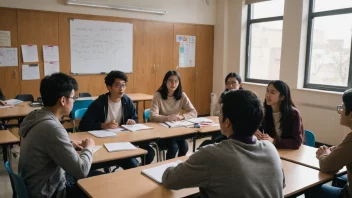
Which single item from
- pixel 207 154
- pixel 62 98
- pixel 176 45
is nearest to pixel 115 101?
pixel 62 98

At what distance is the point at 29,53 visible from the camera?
5242mm

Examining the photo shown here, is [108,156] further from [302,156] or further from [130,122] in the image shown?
[302,156]

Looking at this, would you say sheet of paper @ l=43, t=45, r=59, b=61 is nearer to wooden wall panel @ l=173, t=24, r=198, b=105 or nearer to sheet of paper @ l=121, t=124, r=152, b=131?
wooden wall panel @ l=173, t=24, r=198, b=105

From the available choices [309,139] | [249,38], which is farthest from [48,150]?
[249,38]

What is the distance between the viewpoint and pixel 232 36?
699 cm

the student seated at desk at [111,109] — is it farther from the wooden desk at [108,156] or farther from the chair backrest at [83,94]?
the chair backrest at [83,94]

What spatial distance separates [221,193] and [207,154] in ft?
0.58

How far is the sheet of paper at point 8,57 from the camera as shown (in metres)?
5.03

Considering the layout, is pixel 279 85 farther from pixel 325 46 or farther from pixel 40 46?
pixel 40 46

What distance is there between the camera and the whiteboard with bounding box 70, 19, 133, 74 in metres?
5.62

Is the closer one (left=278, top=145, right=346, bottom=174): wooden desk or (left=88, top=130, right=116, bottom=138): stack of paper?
(left=278, top=145, right=346, bottom=174): wooden desk

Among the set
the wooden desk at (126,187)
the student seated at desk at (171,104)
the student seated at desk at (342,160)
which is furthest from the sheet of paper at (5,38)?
the student seated at desk at (342,160)

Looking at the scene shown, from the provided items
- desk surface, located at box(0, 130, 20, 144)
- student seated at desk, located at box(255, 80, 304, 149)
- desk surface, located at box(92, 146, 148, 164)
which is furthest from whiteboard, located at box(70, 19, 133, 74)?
student seated at desk, located at box(255, 80, 304, 149)

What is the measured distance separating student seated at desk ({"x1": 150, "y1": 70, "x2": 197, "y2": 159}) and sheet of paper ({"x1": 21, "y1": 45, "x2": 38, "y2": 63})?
2.66 metres
